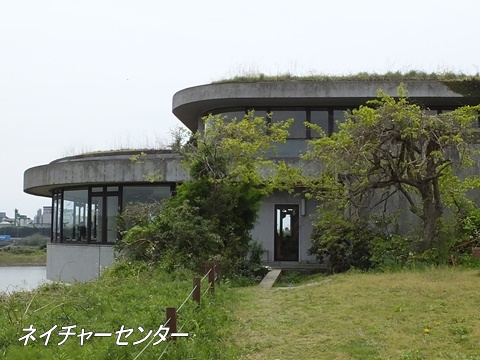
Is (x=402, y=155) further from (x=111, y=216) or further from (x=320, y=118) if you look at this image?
(x=111, y=216)

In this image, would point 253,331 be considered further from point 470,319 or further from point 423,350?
point 470,319

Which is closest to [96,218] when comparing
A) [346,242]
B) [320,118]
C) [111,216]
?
[111,216]

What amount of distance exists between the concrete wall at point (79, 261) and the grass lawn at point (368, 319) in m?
8.80

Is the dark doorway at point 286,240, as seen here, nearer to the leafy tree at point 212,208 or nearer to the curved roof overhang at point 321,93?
the leafy tree at point 212,208

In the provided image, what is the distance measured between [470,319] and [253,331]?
2.77m

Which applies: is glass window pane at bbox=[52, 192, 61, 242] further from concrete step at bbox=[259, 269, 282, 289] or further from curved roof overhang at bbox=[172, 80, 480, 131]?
concrete step at bbox=[259, 269, 282, 289]

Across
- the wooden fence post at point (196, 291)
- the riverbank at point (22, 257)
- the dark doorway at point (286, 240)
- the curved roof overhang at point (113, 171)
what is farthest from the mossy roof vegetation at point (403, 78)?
the riverbank at point (22, 257)

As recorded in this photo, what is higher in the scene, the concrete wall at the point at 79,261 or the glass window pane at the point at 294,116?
the glass window pane at the point at 294,116

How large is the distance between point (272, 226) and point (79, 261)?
6263mm

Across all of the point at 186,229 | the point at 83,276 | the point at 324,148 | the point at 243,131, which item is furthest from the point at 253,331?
the point at 83,276

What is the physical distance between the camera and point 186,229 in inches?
543

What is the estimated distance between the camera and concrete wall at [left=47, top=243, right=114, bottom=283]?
786 inches

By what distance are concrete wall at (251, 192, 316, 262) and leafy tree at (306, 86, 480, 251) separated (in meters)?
3.99

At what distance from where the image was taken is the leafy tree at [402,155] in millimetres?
13922
